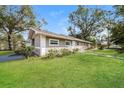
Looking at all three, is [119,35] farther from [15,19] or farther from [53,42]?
[15,19]

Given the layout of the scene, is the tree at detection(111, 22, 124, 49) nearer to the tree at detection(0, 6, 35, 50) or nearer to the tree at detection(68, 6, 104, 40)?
the tree at detection(68, 6, 104, 40)

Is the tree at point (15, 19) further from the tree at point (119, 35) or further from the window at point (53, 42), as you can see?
the tree at point (119, 35)

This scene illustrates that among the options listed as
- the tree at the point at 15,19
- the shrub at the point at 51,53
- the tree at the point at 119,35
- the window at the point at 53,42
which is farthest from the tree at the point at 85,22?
the shrub at the point at 51,53

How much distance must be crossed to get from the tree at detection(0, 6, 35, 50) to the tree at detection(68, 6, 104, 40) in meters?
8.18

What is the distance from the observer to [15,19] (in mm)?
28734

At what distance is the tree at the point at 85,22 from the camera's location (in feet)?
91.6

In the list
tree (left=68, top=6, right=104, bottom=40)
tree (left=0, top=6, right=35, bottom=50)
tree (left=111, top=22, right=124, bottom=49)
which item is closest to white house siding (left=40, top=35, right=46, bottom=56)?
tree (left=111, top=22, right=124, bottom=49)

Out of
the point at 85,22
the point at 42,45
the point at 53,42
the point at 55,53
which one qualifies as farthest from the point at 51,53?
the point at 85,22

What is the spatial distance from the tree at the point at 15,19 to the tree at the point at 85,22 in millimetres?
8175

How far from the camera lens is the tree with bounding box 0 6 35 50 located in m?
28.1

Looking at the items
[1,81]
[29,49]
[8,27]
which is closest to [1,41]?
[8,27]

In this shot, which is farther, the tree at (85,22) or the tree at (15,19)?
the tree at (15,19)

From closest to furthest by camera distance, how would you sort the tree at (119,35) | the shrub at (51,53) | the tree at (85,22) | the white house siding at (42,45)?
1. the shrub at (51,53)
2. the white house siding at (42,45)
3. the tree at (119,35)
4. the tree at (85,22)

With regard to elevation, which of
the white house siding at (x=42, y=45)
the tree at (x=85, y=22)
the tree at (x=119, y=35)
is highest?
the tree at (x=85, y=22)
